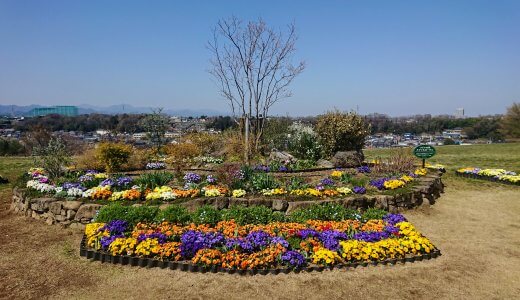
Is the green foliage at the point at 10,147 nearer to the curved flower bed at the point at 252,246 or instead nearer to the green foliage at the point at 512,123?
the curved flower bed at the point at 252,246

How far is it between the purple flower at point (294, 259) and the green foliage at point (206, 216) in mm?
1918

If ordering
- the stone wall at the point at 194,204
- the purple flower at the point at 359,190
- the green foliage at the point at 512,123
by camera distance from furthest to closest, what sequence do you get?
the green foliage at the point at 512,123, the purple flower at the point at 359,190, the stone wall at the point at 194,204

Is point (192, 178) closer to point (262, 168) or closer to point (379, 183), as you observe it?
point (262, 168)

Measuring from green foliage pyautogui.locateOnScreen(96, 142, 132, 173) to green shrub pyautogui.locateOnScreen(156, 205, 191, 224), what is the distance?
4.84m

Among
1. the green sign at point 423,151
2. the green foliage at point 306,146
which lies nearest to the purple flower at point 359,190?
the green sign at point 423,151

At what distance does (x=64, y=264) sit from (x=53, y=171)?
505cm

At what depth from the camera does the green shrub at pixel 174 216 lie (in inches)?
269

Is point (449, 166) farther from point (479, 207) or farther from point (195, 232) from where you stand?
point (195, 232)

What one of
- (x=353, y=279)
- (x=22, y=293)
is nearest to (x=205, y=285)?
(x=353, y=279)

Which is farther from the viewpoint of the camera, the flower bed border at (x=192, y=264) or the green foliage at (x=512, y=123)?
the green foliage at (x=512, y=123)

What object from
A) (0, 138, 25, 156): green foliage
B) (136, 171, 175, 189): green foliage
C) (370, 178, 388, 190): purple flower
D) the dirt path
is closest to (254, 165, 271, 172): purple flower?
(136, 171, 175, 189): green foliage

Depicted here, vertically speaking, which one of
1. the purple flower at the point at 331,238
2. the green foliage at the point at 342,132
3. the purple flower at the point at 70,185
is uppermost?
the green foliage at the point at 342,132

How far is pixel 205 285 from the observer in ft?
16.4

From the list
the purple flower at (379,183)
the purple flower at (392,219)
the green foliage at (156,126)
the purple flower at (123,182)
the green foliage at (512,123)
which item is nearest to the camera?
the purple flower at (392,219)
